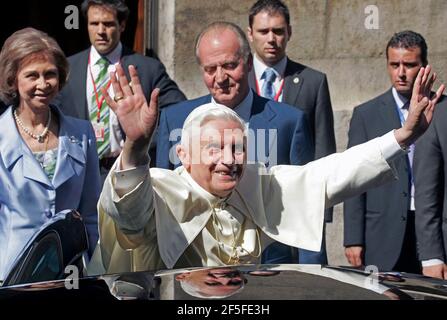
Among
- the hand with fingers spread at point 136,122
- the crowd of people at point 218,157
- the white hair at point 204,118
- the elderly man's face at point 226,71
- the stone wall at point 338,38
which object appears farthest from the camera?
the stone wall at point 338,38

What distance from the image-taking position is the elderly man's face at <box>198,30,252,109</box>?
20.9 ft

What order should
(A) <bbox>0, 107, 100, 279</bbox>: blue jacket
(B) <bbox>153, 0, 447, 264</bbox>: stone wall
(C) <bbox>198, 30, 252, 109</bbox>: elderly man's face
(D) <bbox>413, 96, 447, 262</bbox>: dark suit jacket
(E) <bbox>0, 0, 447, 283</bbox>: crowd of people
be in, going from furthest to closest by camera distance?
(B) <bbox>153, 0, 447, 264</bbox>: stone wall, (D) <bbox>413, 96, 447, 262</bbox>: dark suit jacket, (C) <bbox>198, 30, 252, 109</bbox>: elderly man's face, (A) <bbox>0, 107, 100, 279</bbox>: blue jacket, (E) <bbox>0, 0, 447, 283</bbox>: crowd of people

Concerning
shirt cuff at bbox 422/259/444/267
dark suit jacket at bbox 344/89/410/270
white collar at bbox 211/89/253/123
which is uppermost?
white collar at bbox 211/89/253/123

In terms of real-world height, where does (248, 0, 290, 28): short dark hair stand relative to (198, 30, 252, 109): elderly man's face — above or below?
above

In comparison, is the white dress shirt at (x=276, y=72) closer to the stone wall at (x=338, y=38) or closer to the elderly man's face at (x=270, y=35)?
the elderly man's face at (x=270, y=35)

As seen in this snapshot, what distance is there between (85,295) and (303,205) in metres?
1.95

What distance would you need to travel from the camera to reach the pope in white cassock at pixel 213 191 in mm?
4887

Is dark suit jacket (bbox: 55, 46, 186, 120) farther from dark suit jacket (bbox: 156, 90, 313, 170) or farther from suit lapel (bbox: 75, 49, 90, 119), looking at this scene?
dark suit jacket (bbox: 156, 90, 313, 170)

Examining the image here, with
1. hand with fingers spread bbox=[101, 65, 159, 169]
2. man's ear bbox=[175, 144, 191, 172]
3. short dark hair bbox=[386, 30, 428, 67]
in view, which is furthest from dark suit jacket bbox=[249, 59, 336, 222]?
hand with fingers spread bbox=[101, 65, 159, 169]

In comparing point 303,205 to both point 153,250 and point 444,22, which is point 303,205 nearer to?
point 153,250

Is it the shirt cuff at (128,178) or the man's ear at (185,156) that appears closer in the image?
the shirt cuff at (128,178)

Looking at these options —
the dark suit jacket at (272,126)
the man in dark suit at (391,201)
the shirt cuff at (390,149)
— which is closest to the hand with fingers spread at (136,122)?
the shirt cuff at (390,149)

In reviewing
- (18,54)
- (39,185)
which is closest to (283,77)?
(18,54)

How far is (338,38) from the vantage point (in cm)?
947
